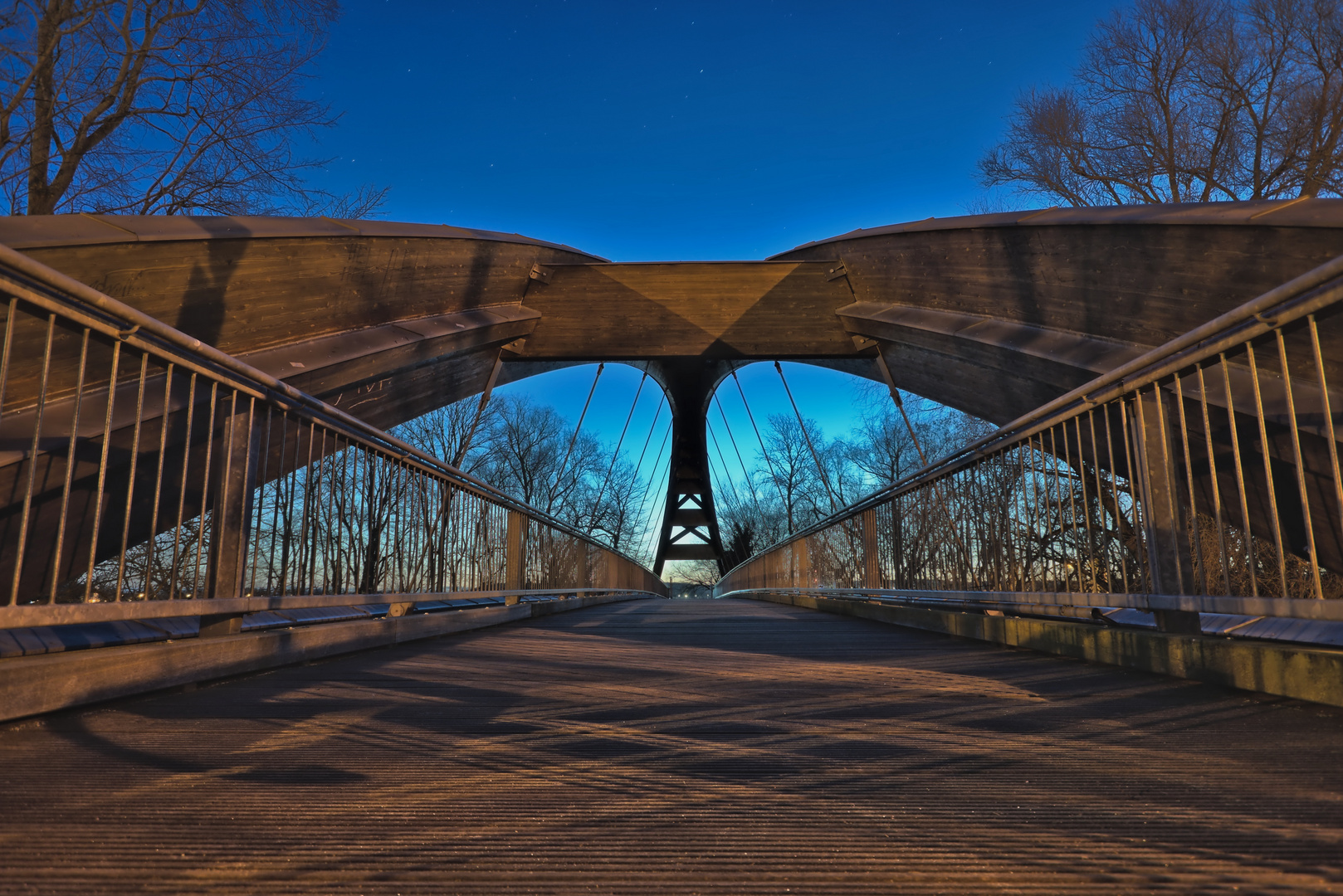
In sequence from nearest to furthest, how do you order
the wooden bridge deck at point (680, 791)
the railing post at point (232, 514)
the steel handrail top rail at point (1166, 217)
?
the wooden bridge deck at point (680, 791) → the railing post at point (232, 514) → the steel handrail top rail at point (1166, 217)

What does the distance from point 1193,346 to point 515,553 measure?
720cm

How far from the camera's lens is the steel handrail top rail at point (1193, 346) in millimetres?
2467

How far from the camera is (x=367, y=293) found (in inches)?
554

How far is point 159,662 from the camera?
9.52 ft

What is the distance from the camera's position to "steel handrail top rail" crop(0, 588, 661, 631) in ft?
7.15

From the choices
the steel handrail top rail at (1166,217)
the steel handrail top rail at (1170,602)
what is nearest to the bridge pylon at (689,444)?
the steel handrail top rail at (1166,217)

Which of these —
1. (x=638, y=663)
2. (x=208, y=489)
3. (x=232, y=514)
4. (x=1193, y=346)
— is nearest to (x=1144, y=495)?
(x=1193, y=346)

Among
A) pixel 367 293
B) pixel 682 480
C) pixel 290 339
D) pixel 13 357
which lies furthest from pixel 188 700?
pixel 682 480

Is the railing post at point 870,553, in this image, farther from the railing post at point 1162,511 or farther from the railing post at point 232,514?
the railing post at point 232,514

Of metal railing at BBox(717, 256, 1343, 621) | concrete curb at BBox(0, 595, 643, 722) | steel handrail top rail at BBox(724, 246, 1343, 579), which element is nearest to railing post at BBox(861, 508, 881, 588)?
metal railing at BBox(717, 256, 1343, 621)

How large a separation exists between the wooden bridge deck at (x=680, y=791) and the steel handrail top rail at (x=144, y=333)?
130 cm

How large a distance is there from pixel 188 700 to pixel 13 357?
700 cm

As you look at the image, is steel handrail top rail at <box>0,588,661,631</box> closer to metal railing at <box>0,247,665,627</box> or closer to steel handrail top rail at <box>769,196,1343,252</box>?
metal railing at <box>0,247,665,627</box>

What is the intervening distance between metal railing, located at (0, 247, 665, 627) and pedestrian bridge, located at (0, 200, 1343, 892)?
32mm
